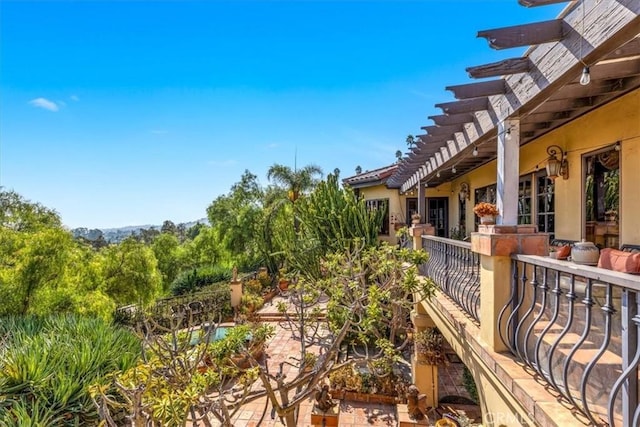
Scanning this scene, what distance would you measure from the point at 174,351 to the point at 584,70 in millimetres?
5041

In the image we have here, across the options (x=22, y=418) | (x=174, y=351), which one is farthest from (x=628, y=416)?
(x=22, y=418)

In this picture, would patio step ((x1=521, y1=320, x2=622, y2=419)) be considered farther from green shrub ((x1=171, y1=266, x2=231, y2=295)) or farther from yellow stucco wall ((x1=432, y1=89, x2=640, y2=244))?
green shrub ((x1=171, y1=266, x2=231, y2=295))

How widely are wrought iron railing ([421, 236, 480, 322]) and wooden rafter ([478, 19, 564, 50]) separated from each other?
230 centimetres

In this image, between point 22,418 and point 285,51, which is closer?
point 22,418

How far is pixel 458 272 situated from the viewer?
479cm

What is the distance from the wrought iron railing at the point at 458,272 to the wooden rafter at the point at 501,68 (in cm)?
201

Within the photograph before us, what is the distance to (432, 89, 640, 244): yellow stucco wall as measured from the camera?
453 centimetres

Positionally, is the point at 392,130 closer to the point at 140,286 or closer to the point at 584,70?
the point at 140,286

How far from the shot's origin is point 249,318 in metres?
12.1

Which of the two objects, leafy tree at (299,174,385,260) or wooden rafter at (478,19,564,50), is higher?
wooden rafter at (478,19,564,50)

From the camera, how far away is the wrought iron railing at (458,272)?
4.16 m

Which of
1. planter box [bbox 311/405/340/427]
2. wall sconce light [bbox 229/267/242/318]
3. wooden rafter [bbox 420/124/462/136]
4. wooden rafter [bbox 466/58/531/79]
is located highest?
wooden rafter [bbox 420/124/462/136]

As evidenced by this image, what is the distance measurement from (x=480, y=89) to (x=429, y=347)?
5.16m

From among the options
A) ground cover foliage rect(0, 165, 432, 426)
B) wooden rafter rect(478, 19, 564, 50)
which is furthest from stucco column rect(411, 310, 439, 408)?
wooden rafter rect(478, 19, 564, 50)
